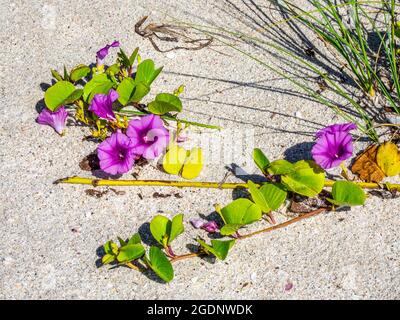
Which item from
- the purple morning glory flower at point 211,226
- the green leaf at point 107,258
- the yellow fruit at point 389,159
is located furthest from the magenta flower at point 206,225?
the yellow fruit at point 389,159

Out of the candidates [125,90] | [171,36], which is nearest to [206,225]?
[125,90]

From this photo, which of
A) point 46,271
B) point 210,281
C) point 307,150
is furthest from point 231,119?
point 46,271

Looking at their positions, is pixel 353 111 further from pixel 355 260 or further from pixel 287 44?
pixel 355 260

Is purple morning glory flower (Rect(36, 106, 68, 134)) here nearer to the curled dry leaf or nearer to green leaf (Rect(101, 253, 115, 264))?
green leaf (Rect(101, 253, 115, 264))

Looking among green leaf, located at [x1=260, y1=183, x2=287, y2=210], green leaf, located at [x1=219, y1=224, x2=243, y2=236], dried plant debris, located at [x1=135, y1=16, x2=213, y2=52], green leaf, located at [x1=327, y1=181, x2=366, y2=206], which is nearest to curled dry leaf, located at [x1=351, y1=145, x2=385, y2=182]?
green leaf, located at [x1=327, y1=181, x2=366, y2=206]

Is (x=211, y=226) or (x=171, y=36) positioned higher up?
(x=171, y=36)

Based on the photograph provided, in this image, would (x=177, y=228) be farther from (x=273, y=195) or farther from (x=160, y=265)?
(x=273, y=195)
